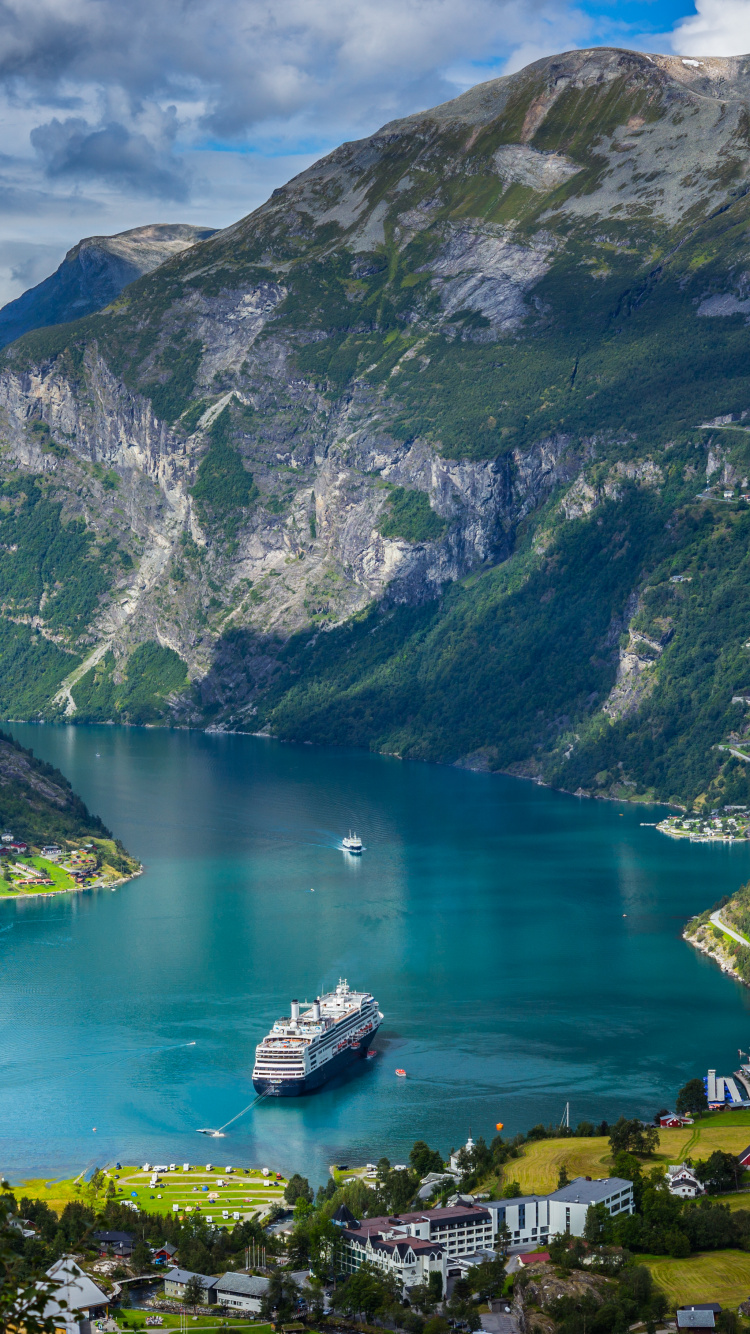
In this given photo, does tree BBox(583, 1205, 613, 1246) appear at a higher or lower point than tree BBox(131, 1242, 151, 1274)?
higher

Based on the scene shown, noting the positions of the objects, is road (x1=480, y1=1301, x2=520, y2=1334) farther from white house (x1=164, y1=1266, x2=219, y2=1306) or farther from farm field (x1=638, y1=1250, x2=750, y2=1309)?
white house (x1=164, y1=1266, x2=219, y2=1306)

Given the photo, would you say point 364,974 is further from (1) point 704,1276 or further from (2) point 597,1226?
(1) point 704,1276

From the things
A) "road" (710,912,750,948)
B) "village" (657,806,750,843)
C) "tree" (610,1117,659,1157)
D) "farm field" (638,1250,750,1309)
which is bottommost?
"farm field" (638,1250,750,1309)

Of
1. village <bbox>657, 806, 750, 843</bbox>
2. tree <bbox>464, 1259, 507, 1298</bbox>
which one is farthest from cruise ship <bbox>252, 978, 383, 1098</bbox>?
village <bbox>657, 806, 750, 843</bbox>

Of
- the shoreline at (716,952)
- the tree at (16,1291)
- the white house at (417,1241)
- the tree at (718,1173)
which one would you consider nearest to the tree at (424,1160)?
the white house at (417,1241)

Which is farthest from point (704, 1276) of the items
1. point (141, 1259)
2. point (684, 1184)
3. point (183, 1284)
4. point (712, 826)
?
point (712, 826)

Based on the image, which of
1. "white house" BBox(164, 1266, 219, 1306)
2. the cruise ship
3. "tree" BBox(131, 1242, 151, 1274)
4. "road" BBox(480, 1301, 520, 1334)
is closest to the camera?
"road" BBox(480, 1301, 520, 1334)

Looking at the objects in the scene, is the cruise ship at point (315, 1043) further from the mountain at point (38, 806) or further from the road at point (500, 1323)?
the mountain at point (38, 806)
